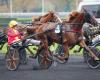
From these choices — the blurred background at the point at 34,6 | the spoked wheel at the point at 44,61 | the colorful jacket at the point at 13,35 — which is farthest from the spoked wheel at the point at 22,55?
the blurred background at the point at 34,6

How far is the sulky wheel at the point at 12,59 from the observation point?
53.9 ft

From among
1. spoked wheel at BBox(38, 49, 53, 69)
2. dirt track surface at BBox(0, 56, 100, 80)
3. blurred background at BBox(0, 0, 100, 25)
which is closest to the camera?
dirt track surface at BBox(0, 56, 100, 80)

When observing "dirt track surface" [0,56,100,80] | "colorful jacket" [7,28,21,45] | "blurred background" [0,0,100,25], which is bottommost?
"blurred background" [0,0,100,25]

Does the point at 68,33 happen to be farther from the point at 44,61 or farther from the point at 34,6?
the point at 34,6

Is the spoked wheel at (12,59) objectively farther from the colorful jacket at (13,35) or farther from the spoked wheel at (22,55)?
the colorful jacket at (13,35)

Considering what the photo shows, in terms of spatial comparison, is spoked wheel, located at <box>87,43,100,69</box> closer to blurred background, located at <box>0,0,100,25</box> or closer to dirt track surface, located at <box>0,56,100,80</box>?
dirt track surface, located at <box>0,56,100,80</box>

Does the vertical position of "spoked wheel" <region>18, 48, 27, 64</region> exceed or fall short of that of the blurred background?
it exceeds it

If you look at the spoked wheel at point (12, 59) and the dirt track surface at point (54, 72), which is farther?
the spoked wheel at point (12, 59)

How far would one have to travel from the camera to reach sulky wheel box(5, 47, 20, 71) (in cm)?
1642

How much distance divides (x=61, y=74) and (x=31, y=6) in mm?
23671

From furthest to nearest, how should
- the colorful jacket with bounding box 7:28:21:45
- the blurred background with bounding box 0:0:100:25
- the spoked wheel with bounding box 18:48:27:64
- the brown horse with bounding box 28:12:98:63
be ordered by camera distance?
1. the blurred background with bounding box 0:0:100:25
2. the colorful jacket with bounding box 7:28:21:45
3. the spoked wheel with bounding box 18:48:27:64
4. the brown horse with bounding box 28:12:98:63

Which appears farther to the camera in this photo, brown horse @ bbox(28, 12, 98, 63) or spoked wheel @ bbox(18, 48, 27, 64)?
spoked wheel @ bbox(18, 48, 27, 64)

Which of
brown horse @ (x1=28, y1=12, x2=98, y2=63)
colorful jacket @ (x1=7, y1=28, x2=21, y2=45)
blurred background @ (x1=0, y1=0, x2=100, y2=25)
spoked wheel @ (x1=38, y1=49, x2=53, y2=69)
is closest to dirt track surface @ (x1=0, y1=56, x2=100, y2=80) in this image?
spoked wheel @ (x1=38, y1=49, x2=53, y2=69)

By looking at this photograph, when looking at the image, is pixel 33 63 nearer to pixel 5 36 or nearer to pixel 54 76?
pixel 5 36
